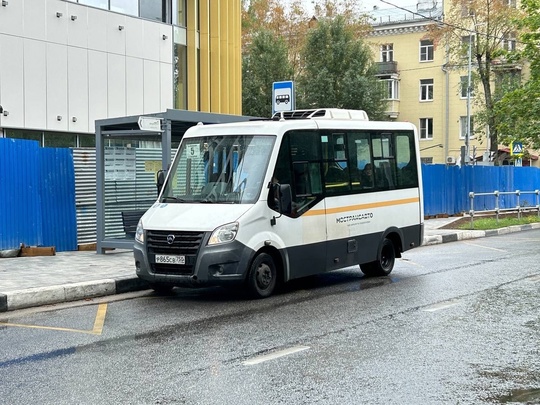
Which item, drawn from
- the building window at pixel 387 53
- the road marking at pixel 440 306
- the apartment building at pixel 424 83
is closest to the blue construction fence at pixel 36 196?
the road marking at pixel 440 306

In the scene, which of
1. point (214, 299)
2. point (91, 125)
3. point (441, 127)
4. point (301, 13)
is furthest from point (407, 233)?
point (441, 127)

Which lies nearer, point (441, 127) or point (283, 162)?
point (283, 162)

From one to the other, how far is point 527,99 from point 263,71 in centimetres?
1948

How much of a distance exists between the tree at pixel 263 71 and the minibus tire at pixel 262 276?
36035 mm

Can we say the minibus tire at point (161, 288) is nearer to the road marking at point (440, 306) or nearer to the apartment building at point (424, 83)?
the road marking at point (440, 306)

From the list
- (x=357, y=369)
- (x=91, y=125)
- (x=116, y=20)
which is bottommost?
(x=357, y=369)

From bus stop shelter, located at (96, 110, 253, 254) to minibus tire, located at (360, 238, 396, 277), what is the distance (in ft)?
12.9

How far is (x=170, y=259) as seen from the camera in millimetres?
10086

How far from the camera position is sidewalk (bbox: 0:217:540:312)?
10.2 metres

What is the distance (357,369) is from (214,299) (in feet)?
14.2

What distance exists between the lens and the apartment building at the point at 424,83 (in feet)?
196

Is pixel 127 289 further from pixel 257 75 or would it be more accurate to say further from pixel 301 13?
pixel 301 13

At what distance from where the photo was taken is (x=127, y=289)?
1147cm

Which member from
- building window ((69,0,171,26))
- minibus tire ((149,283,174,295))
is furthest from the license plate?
building window ((69,0,171,26))
